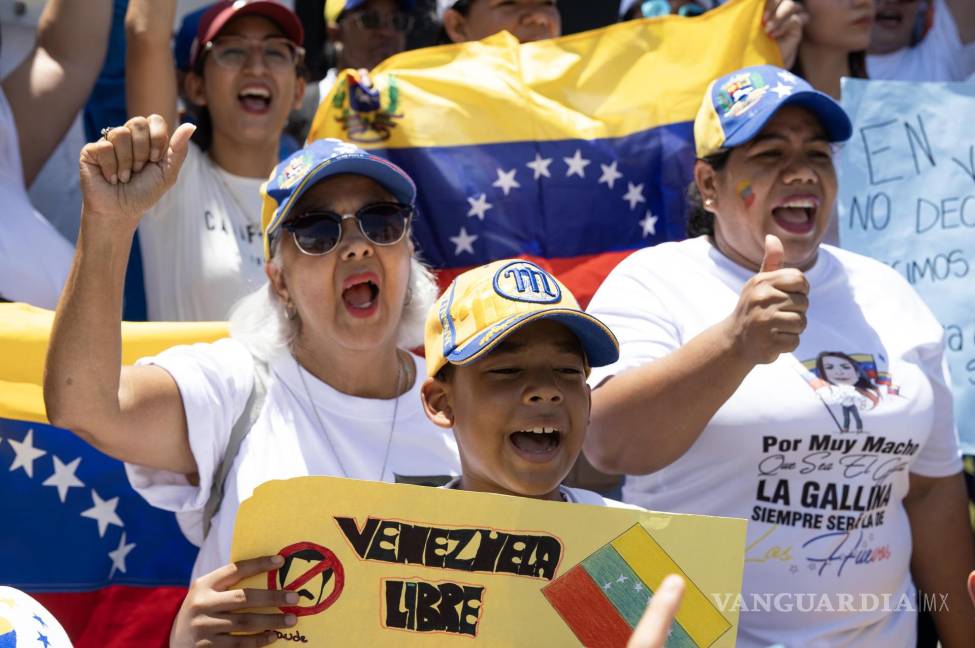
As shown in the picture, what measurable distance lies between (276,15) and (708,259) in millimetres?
1592

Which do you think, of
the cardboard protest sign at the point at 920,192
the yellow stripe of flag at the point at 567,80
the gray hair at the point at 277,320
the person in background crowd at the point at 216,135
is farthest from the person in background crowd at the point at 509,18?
the gray hair at the point at 277,320

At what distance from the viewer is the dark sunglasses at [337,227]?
109 inches

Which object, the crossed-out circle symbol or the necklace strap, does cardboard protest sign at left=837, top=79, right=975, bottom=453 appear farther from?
the crossed-out circle symbol

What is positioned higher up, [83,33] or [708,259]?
[83,33]

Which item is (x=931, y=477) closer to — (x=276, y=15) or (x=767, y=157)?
(x=767, y=157)

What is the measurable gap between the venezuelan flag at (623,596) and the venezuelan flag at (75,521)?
1.30 metres

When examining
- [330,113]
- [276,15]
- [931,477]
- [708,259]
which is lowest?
[931,477]

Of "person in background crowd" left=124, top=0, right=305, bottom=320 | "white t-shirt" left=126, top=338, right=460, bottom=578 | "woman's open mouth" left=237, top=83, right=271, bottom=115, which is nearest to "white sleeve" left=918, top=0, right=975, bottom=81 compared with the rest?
"person in background crowd" left=124, top=0, right=305, bottom=320

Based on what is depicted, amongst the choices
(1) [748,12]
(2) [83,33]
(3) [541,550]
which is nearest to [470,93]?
(1) [748,12]

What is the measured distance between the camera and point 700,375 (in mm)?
2496

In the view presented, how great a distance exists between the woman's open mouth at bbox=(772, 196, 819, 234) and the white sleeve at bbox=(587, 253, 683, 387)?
338mm

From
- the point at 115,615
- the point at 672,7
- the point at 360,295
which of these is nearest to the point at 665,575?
the point at 360,295

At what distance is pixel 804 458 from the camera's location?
2.67 metres

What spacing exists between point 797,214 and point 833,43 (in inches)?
43.9
